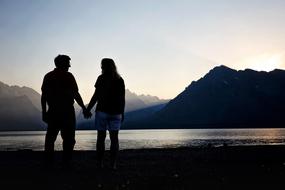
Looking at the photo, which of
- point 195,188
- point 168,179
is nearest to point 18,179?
point 168,179

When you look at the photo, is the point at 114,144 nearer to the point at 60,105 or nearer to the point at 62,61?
the point at 60,105

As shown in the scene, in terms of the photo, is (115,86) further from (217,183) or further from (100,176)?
(217,183)

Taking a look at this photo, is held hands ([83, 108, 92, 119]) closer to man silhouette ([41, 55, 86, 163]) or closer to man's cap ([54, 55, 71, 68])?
man silhouette ([41, 55, 86, 163])

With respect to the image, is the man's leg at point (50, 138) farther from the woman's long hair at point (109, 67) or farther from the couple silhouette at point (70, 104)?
the woman's long hair at point (109, 67)

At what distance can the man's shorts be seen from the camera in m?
11.4

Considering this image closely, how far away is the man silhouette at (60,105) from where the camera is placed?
36.2 feet

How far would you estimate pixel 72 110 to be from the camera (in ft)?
37.0

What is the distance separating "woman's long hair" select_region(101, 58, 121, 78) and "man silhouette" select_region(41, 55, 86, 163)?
0.91 m

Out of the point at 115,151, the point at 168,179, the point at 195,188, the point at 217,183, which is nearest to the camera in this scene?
the point at 195,188

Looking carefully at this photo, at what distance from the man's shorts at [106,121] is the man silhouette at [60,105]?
664 mm

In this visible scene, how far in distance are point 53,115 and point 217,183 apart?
4556mm

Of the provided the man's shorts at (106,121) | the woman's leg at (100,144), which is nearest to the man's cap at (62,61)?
the man's shorts at (106,121)

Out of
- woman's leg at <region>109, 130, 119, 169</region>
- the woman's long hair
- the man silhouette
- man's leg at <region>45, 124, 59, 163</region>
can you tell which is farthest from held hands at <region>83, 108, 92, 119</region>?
the woman's long hair

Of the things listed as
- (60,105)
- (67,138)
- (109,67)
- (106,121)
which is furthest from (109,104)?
(67,138)
